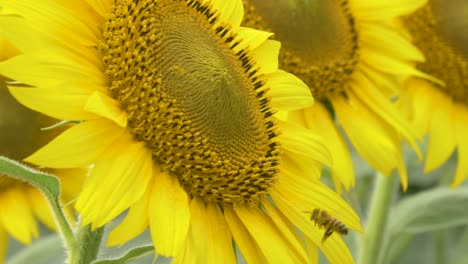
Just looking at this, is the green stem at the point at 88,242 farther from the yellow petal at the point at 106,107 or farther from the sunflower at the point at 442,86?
the sunflower at the point at 442,86

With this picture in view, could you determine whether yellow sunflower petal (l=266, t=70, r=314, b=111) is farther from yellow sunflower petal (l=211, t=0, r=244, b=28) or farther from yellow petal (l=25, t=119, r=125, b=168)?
yellow petal (l=25, t=119, r=125, b=168)

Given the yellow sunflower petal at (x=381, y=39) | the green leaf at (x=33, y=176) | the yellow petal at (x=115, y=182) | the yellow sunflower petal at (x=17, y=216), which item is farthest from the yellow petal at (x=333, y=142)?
the green leaf at (x=33, y=176)

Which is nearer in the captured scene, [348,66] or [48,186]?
Answer: [48,186]

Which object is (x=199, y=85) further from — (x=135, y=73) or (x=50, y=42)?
(x=50, y=42)

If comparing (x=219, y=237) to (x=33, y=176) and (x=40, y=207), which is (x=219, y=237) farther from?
(x=40, y=207)

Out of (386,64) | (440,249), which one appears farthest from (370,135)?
(440,249)

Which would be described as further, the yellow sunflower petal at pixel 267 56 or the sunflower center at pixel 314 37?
the sunflower center at pixel 314 37

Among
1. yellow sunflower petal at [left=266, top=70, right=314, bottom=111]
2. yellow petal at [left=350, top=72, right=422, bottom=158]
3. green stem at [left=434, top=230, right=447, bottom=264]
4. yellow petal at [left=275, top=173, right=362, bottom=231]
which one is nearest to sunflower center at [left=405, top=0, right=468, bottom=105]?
yellow petal at [left=350, top=72, right=422, bottom=158]
